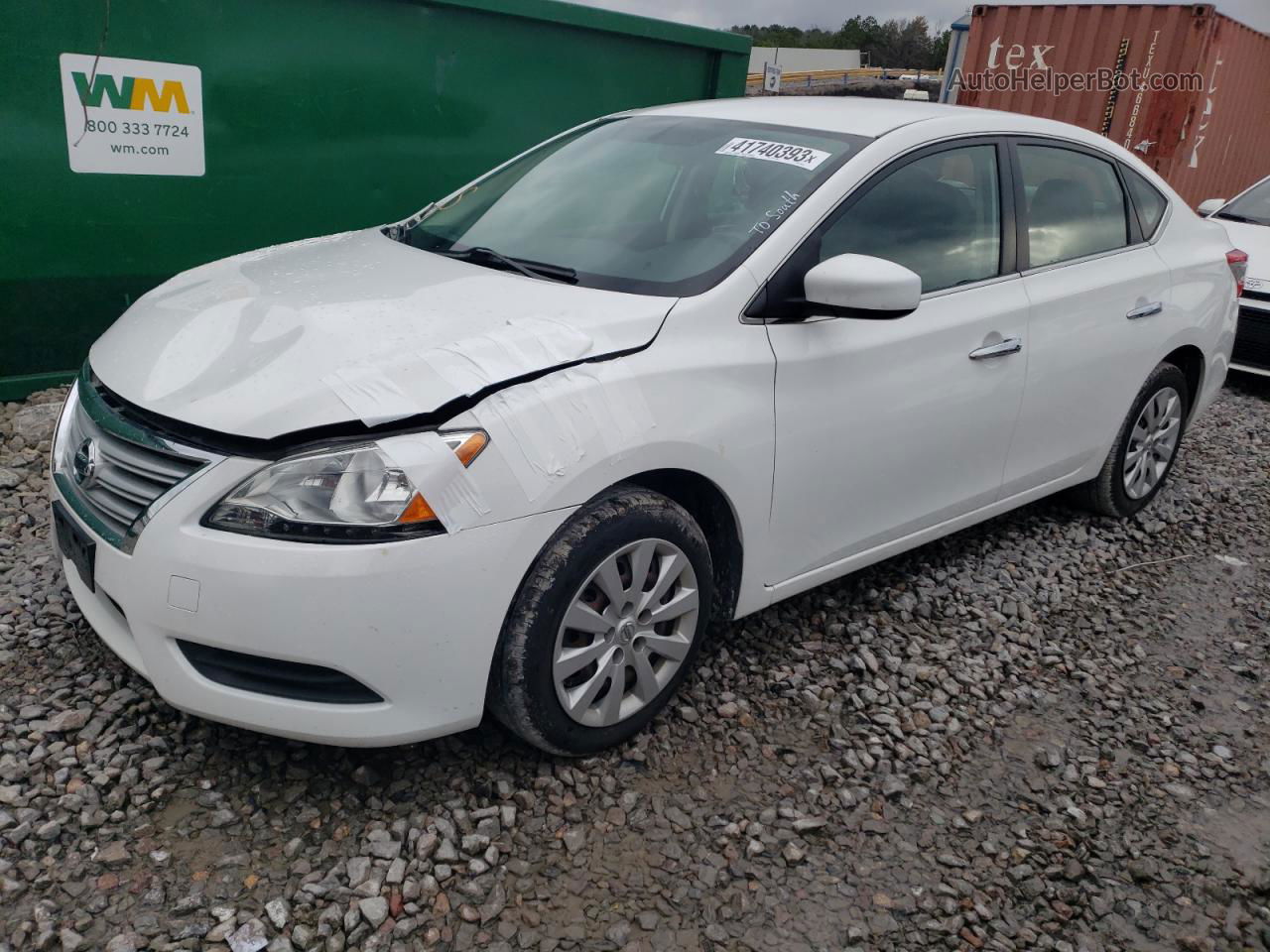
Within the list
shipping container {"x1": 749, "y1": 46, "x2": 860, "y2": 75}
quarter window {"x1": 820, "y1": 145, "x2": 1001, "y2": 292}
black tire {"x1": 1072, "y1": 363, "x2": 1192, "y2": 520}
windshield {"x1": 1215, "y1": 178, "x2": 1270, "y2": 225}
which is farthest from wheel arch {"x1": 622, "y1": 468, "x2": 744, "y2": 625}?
shipping container {"x1": 749, "y1": 46, "x2": 860, "y2": 75}

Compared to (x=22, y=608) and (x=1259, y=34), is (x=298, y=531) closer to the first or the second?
(x=22, y=608)

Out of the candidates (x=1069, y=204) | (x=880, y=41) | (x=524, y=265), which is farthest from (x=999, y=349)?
(x=880, y=41)

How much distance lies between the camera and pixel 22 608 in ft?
10.4

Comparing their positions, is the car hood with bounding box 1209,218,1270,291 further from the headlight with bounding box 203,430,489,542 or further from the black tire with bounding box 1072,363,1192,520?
the headlight with bounding box 203,430,489,542

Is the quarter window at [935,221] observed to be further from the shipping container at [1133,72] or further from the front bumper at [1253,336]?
the shipping container at [1133,72]

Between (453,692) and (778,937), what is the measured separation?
0.89 m

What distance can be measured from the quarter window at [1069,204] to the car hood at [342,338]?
174 centimetres

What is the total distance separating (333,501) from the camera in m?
2.18

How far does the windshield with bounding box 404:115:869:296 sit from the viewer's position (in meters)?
2.87

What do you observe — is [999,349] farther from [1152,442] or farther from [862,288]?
[1152,442]

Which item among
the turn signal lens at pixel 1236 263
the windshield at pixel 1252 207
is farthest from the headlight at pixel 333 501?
the windshield at pixel 1252 207

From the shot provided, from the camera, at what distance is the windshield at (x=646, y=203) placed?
287 centimetres

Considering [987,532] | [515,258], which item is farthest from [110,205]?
[987,532]

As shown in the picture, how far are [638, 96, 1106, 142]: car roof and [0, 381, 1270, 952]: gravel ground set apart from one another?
1.61 m
